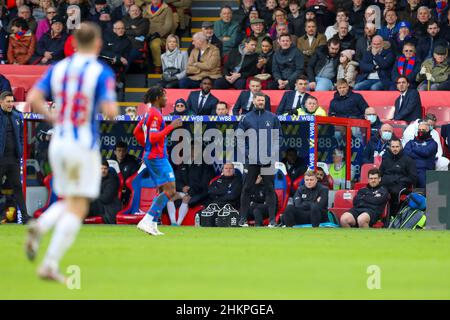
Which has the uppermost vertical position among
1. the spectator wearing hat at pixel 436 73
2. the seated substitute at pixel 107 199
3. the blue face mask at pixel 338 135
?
the spectator wearing hat at pixel 436 73

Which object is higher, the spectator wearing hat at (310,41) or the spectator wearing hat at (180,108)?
the spectator wearing hat at (310,41)

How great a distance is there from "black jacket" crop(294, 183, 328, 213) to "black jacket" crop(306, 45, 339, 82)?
4.02 m

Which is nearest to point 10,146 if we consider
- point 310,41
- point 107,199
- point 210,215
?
point 107,199

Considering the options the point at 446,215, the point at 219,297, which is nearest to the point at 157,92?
the point at 446,215

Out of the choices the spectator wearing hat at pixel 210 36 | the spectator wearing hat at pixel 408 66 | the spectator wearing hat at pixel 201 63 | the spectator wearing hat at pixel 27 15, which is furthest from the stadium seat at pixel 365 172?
the spectator wearing hat at pixel 27 15

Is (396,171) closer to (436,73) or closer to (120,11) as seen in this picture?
(436,73)

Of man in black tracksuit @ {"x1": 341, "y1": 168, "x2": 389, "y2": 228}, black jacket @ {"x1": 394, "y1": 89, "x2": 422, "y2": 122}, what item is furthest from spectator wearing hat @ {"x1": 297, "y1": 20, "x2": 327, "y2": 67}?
man in black tracksuit @ {"x1": 341, "y1": 168, "x2": 389, "y2": 228}

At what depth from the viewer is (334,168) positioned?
21547 millimetres

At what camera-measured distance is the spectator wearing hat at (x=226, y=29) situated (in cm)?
2516

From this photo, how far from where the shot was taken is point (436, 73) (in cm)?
2288

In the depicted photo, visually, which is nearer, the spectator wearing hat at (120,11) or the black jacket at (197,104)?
the black jacket at (197,104)

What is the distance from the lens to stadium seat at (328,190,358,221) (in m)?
20.3

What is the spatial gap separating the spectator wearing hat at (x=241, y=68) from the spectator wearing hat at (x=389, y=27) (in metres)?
2.59

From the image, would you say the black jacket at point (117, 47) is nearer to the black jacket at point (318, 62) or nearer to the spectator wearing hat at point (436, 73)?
the black jacket at point (318, 62)
